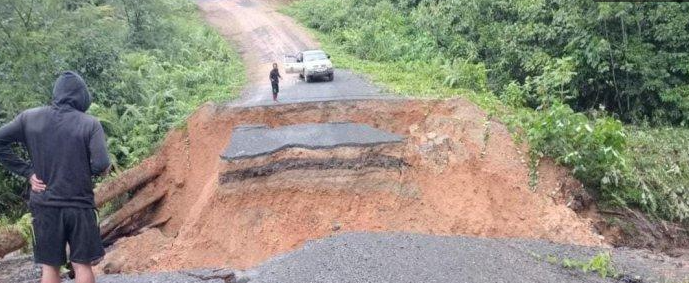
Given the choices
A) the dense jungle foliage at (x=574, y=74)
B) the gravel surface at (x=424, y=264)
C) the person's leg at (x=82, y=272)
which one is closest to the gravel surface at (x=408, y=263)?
the gravel surface at (x=424, y=264)

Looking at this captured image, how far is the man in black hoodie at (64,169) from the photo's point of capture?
5.10 meters

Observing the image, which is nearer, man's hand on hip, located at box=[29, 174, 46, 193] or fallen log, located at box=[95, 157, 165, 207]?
man's hand on hip, located at box=[29, 174, 46, 193]

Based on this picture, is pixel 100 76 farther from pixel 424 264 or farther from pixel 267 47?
pixel 424 264

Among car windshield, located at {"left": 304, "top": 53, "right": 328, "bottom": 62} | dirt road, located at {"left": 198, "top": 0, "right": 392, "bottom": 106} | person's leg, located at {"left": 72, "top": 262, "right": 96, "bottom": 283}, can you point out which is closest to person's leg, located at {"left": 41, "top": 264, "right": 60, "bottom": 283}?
person's leg, located at {"left": 72, "top": 262, "right": 96, "bottom": 283}

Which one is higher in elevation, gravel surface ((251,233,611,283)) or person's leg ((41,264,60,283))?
person's leg ((41,264,60,283))

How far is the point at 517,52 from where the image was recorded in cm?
1599

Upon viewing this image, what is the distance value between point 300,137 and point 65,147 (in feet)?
19.7

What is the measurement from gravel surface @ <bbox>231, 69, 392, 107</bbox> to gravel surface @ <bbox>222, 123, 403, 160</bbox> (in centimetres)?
128

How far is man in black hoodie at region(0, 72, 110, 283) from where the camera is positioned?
16.7 ft

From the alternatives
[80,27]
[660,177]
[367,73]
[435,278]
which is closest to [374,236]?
[435,278]

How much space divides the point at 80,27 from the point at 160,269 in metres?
7.59

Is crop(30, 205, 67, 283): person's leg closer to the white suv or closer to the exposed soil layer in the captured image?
the exposed soil layer

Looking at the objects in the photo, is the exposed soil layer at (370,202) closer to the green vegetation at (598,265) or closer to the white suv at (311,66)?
the green vegetation at (598,265)

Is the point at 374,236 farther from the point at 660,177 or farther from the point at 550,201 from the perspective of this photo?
the point at 660,177
